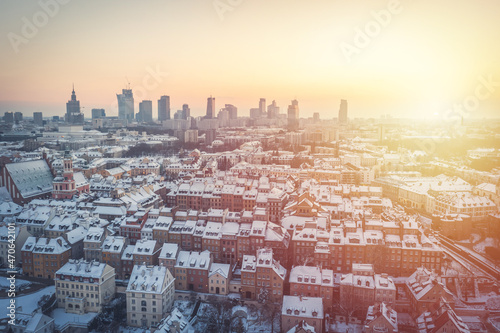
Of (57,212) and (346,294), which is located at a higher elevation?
(57,212)

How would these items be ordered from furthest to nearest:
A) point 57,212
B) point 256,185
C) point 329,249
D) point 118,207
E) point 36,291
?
point 256,185 < point 118,207 < point 57,212 < point 329,249 < point 36,291

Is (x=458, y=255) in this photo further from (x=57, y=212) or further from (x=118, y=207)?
(x=57, y=212)

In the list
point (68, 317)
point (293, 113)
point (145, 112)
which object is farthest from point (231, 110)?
point (68, 317)

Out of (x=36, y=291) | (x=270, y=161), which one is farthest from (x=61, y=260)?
(x=270, y=161)

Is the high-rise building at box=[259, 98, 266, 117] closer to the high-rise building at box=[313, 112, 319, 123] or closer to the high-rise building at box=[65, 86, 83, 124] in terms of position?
the high-rise building at box=[313, 112, 319, 123]

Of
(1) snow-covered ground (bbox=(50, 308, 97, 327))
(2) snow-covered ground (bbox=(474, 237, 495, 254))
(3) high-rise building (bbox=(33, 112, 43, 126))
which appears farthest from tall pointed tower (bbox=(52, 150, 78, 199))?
(3) high-rise building (bbox=(33, 112, 43, 126))

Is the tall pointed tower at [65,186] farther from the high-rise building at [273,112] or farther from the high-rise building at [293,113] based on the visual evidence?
the high-rise building at [273,112]

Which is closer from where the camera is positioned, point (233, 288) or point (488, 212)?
point (233, 288)

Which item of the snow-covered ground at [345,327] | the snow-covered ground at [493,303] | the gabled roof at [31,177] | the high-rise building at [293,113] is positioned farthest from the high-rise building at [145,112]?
the snow-covered ground at [493,303]
